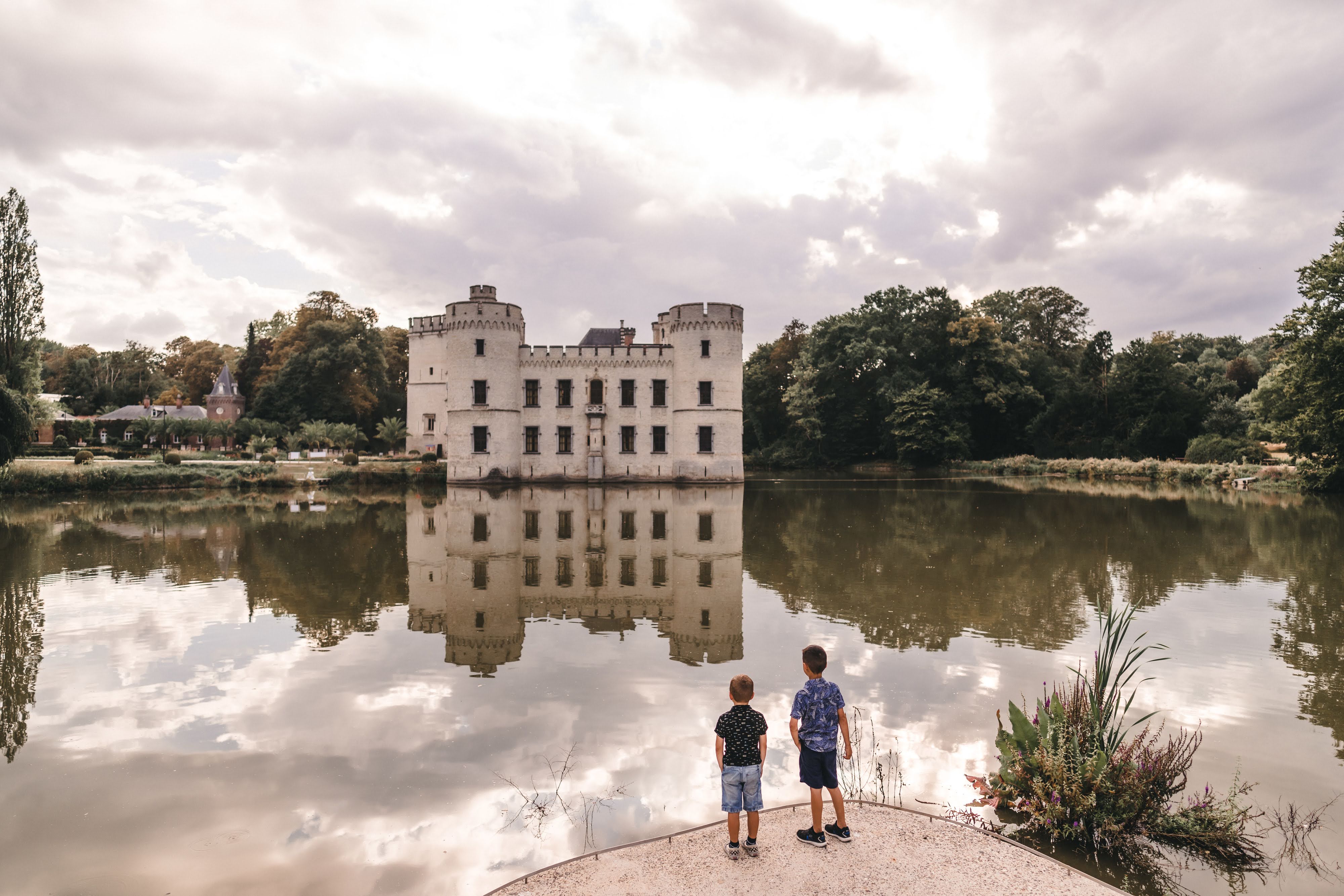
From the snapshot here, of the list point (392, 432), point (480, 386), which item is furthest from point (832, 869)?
point (392, 432)

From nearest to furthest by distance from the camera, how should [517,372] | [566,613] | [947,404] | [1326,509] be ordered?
[566,613]
[1326,509]
[517,372]
[947,404]

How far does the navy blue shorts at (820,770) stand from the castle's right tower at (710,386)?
28.6 metres

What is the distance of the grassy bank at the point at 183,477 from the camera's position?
25.2 meters

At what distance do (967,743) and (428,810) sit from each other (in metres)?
3.69

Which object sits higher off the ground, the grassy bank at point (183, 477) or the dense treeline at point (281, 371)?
the dense treeline at point (281, 371)

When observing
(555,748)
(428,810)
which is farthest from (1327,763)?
(428,810)

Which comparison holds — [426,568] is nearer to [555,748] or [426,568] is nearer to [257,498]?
[555,748]

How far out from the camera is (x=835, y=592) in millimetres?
10039

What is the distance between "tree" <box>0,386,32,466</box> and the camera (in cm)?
2303

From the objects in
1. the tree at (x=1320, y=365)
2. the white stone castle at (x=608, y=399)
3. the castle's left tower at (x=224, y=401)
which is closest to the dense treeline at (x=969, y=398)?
the tree at (x=1320, y=365)

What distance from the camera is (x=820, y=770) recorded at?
149 inches

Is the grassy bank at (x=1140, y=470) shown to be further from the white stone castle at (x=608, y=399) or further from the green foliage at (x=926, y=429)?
the white stone castle at (x=608, y=399)

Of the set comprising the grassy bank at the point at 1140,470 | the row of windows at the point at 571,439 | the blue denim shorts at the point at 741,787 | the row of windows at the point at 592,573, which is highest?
the row of windows at the point at 571,439

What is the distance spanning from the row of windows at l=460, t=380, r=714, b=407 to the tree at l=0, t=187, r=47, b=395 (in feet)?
60.9
